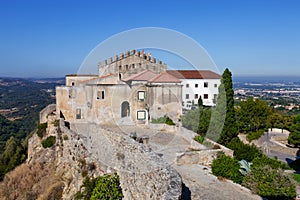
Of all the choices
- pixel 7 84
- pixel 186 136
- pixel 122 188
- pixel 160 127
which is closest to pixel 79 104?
pixel 160 127

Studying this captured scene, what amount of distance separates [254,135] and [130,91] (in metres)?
12.4

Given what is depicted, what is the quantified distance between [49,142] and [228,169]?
15358 millimetres

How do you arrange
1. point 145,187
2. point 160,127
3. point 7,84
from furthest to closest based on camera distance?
point 7,84, point 160,127, point 145,187

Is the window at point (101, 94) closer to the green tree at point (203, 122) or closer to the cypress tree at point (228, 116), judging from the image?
the green tree at point (203, 122)

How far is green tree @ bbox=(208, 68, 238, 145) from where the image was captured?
1912 cm

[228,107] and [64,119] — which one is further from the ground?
[228,107]

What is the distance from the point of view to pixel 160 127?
20.7 m

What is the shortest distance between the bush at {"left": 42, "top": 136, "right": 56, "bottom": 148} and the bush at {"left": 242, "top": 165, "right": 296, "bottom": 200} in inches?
621

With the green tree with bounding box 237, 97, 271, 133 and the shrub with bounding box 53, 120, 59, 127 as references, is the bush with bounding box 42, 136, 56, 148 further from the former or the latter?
the green tree with bounding box 237, 97, 271, 133

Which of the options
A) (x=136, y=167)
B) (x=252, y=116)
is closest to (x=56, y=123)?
(x=136, y=167)

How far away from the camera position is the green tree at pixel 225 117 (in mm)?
19125

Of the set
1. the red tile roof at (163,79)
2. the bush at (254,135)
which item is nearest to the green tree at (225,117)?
the red tile roof at (163,79)

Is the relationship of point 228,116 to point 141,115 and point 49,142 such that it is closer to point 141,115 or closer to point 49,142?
point 141,115

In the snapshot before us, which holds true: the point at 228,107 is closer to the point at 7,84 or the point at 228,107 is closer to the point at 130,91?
the point at 130,91
